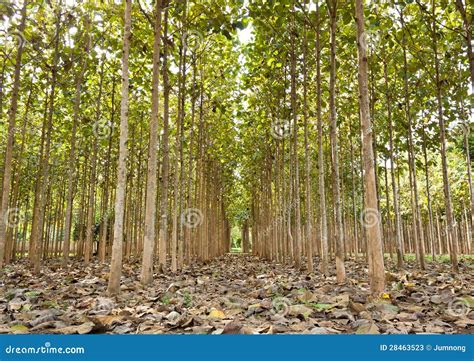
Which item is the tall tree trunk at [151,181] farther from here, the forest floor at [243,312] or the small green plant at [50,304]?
the small green plant at [50,304]

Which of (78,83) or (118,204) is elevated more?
A: (78,83)

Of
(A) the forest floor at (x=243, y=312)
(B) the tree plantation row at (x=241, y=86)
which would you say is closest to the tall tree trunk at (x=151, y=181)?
(B) the tree plantation row at (x=241, y=86)

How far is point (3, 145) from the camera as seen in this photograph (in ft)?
48.0

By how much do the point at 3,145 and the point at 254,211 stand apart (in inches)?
741

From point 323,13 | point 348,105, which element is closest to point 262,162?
point 348,105

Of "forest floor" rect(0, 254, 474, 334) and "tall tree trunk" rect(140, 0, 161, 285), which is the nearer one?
"forest floor" rect(0, 254, 474, 334)

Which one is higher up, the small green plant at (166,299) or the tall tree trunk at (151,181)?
the tall tree trunk at (151,181)

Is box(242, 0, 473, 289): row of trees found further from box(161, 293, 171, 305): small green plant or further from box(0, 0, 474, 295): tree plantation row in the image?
box(161, 293, 171, 305): small green plant

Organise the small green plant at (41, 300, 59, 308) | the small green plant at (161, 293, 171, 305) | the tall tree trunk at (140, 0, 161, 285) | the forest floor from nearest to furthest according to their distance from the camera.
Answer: the forest floor < the small green plant at (41, 300, 59, 308) < the small green plant at (161, 293, 171, 305) < the tall tree trunk at (140, 0, 161, 285)

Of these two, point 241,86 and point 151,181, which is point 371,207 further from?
point 241,86

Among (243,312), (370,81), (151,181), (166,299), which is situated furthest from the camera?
(370,81)

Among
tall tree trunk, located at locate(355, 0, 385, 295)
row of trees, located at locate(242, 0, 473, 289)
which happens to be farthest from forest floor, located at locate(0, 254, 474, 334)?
row of trees, located at locate(242, 0, 473, 289)

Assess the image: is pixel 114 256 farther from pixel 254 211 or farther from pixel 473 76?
pixel 254 211

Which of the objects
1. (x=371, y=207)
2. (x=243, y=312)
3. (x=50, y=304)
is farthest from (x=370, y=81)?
(x=50, y=304)
